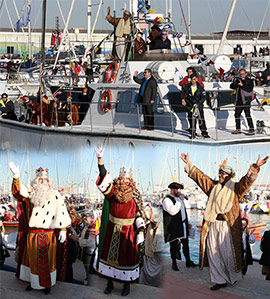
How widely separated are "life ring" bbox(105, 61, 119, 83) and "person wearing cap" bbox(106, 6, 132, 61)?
13 cm

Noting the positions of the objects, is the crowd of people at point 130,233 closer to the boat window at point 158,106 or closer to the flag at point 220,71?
the boat window at point 158,106

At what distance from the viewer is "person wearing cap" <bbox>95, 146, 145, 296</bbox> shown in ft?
19.3

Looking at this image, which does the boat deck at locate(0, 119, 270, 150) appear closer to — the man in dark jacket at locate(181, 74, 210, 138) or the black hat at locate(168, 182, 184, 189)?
the man in dark jacket at locate(181, 74, 210, 138)

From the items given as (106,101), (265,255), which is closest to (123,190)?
(265,255)

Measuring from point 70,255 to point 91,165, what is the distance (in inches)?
45.2

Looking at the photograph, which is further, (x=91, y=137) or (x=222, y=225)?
(x=91, y=137)

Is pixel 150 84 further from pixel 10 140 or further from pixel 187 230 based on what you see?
pixel 10 140

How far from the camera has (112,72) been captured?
9.64 metres

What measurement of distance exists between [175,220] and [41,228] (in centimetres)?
133

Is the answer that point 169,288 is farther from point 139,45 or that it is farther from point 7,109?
point 7,109

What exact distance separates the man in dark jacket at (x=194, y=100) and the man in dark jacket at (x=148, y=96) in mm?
711

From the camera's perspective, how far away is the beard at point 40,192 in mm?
6098

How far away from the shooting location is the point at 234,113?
316 inches

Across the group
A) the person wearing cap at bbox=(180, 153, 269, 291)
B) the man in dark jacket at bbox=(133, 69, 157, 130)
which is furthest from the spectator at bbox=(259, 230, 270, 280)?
the man in dark jacket at bbox=(133, 69, 157, 130)
